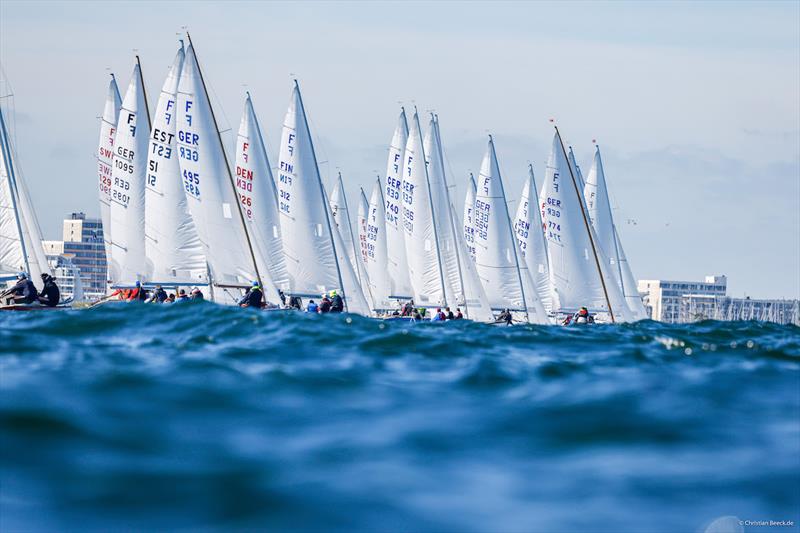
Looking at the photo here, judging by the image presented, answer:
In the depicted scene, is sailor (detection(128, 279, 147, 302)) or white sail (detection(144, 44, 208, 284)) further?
white sail (detection(144, 44, 208, 284))

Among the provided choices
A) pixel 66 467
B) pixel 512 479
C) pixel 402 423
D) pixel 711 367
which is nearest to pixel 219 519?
pixel 66 467

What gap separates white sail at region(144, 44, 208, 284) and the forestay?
45.4ft

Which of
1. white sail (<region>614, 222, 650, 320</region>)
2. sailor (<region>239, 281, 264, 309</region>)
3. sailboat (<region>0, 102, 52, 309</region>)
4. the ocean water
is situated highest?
sailboat (<region>0, 102, 52, 309</region>)

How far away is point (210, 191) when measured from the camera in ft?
120

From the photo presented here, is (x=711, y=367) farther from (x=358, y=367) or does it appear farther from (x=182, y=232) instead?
(x=182, y=232)

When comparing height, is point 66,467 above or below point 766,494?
above

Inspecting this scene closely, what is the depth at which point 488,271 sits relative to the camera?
51.1 m

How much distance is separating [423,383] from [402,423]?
2355mm

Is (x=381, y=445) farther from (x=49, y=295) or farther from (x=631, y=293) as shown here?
(x=631, y=293)

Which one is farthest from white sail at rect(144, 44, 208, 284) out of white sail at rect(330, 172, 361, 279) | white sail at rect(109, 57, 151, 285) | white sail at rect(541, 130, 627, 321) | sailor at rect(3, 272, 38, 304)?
white sail at rect(330, 172, 361, 279)

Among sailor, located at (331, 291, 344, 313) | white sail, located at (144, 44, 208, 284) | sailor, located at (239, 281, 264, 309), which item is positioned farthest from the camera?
white sail, located at (144, 44, 208, 284)

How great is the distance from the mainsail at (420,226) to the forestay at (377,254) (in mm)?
2764

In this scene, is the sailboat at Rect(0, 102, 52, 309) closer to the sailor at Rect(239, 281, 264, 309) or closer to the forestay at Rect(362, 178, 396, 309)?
the sailor at Rect(239, 281, 264, 309)

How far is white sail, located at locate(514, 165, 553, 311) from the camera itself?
5712cm
